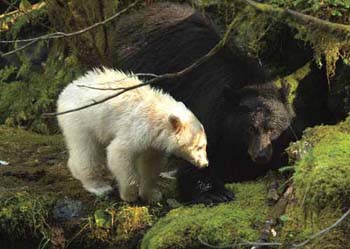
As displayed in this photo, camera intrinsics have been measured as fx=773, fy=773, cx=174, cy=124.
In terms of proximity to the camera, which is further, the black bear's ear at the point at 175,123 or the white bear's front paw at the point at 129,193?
the white bear's front paw at the point at 129,193

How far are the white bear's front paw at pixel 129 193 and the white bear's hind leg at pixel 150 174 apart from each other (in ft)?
0.24

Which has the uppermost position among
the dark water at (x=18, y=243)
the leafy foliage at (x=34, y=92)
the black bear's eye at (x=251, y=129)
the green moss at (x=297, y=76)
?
the black bear's eye at (x=251, y=129)

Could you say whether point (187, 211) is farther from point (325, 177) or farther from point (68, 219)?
point (325, 177)

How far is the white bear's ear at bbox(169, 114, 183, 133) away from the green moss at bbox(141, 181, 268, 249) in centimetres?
63

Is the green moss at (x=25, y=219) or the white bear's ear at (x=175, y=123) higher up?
the white bear's ear at (x=175, y=123)

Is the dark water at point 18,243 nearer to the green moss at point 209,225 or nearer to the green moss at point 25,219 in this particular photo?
the green moss at point 25,219

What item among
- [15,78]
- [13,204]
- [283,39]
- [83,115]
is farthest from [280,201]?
[15,78]

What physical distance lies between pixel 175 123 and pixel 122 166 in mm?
533

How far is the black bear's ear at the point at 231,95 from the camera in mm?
6406

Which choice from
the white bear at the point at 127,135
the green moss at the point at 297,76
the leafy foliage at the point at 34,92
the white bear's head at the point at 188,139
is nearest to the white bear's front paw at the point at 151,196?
the white bear at the point at 127,135

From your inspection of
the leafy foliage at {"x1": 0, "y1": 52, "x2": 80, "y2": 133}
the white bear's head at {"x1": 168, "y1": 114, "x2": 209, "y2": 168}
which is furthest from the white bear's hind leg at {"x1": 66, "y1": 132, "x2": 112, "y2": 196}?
the leafy foliage at {"x1": 0, "y1": 52, "x2": 80, "y2": 133}

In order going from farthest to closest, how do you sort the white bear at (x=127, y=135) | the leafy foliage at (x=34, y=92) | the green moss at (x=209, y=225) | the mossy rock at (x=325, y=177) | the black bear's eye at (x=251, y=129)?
the leafy foliage at (x=34, y=92) < the black bear's eye at (x=251, y=129) < the white bear at (x=127, y=135) < the green moss at (x=209, y=225) < the mossy rock at (x=325, y=177)

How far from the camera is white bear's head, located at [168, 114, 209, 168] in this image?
5621 millimetres

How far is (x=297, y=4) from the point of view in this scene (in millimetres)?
6828
